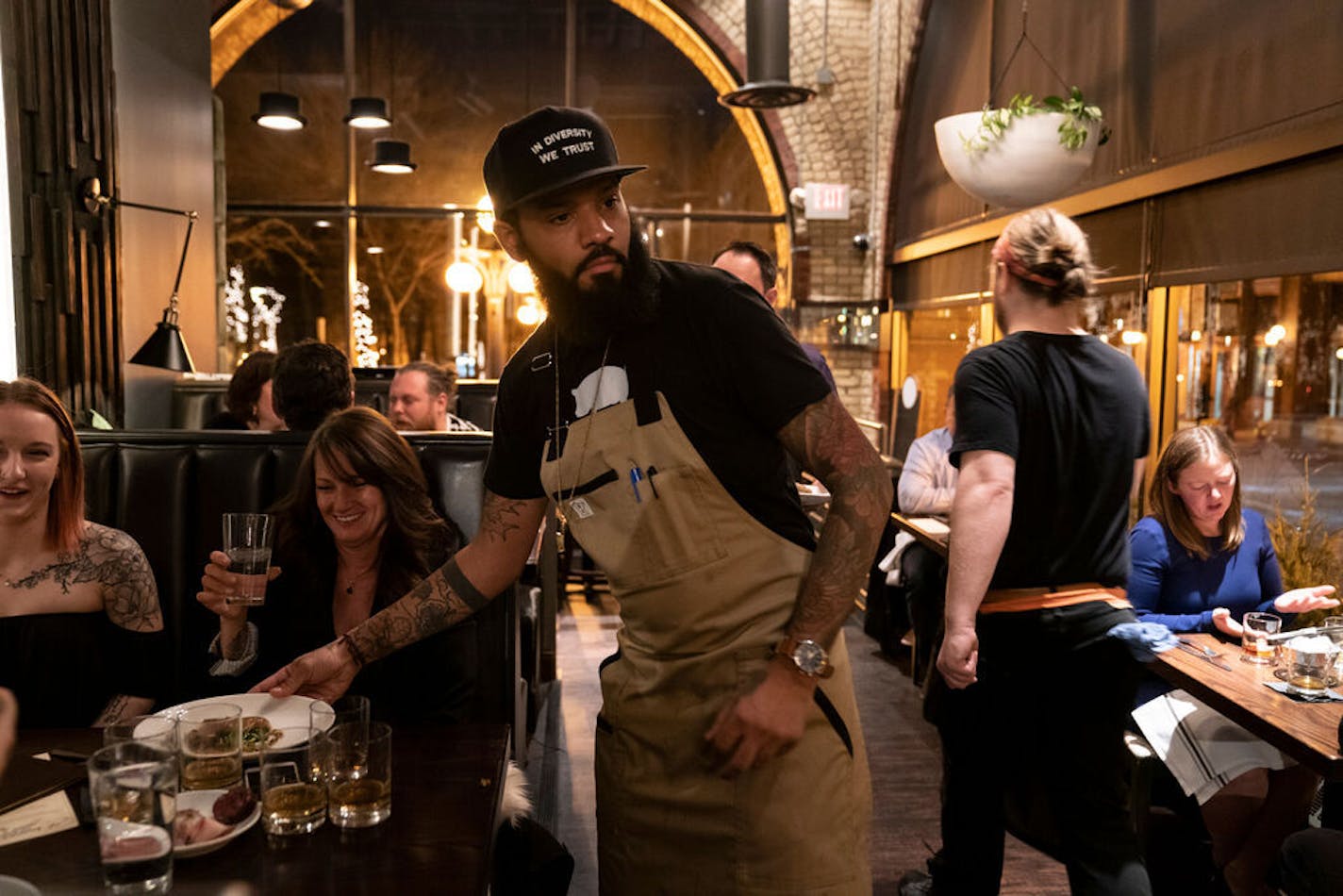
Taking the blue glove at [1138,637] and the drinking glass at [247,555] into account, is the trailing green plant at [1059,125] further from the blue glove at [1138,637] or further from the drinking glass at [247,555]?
the drinking glass at [247,555]

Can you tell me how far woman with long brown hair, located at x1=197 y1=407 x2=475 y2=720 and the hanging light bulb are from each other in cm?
742

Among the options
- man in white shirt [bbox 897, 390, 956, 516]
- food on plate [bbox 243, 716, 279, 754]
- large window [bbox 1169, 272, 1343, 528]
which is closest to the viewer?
food on plate [bbox 243, 716, 279, 754]

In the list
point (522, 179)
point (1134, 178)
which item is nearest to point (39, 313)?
point (522, 179)

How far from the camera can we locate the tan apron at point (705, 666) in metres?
1.56

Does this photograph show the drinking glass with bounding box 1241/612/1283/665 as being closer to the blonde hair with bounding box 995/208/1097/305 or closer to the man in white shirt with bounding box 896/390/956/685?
the blonde hair with bounding box 995/208/1097/305

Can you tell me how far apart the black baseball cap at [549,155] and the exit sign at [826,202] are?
7.66 meters

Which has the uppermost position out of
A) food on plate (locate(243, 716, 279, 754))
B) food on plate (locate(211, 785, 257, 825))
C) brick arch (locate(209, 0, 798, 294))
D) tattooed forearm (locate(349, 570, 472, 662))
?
brick arch (locate(209, 0, 798, 294))

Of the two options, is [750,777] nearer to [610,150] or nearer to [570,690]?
[610,150]

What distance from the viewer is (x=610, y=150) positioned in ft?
5.21

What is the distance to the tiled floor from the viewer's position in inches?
129

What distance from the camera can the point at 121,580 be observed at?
2.31 meters

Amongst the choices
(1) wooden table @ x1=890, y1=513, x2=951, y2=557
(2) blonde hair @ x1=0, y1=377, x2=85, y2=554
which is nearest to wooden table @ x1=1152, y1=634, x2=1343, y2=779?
(1) wooden table @ x1=890, y1=513, x2=951, y2=557

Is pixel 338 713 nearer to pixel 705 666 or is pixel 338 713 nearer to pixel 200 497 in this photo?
pixel 705 666

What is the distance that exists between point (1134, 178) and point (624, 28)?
21.4 feet
